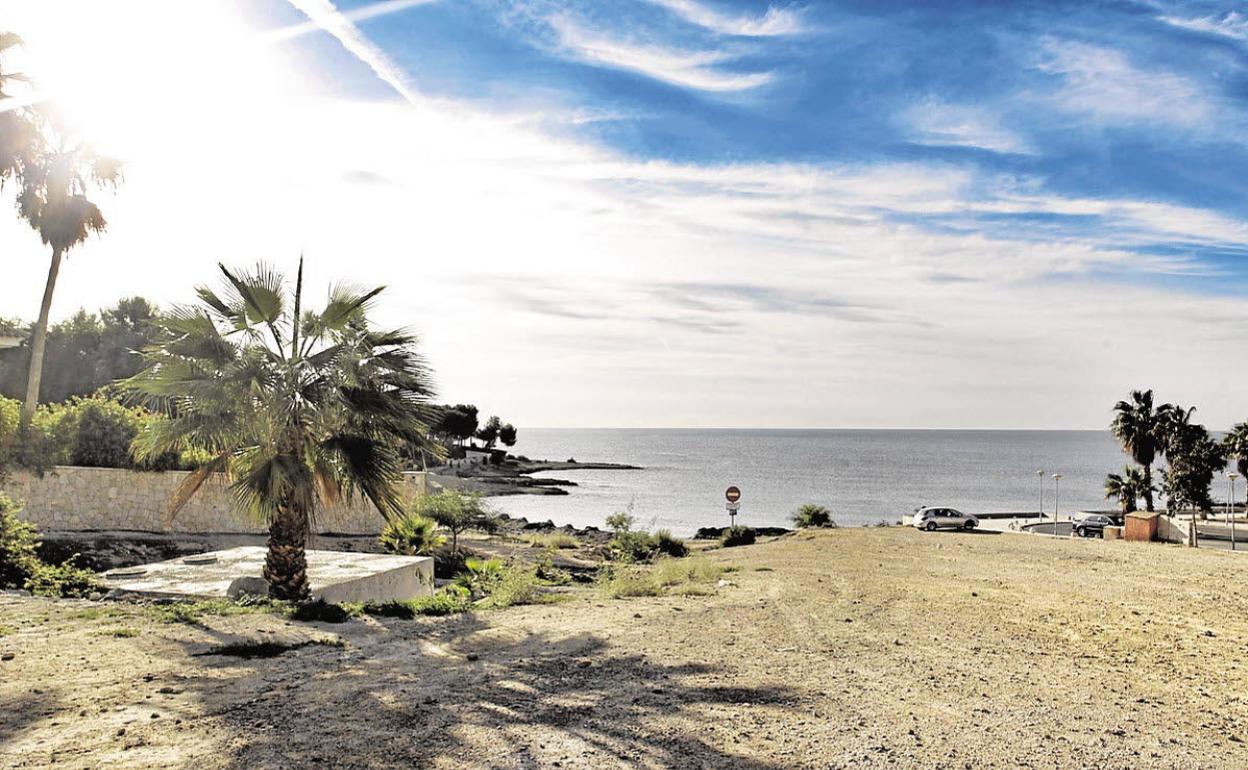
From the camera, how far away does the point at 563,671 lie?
845 centimetres

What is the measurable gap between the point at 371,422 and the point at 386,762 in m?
7.96

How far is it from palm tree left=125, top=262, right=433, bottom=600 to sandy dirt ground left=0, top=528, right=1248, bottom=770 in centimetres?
206

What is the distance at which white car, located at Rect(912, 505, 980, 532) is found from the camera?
42094 millimetres

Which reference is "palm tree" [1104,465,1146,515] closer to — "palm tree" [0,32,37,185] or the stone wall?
the stone wall

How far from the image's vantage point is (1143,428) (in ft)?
178

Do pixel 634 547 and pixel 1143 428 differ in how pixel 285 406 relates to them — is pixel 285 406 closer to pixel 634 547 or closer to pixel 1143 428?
pixel 634 547

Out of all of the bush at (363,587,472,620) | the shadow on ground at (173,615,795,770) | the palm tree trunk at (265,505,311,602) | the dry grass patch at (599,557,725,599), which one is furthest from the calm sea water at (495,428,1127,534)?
the shadow on ground at (173,615,795,770)

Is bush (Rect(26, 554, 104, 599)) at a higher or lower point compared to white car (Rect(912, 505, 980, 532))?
higher

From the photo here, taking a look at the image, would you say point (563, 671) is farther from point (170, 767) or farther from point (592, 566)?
point (592, 566)

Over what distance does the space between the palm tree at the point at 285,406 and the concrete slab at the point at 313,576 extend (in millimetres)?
1228

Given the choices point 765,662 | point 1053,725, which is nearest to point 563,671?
point 765,662

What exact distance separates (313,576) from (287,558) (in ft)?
6.61

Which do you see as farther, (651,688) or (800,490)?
(800,490)

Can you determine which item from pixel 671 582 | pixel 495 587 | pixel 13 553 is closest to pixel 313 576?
pixel 495 587
